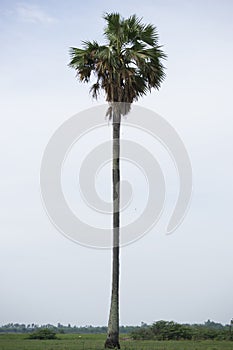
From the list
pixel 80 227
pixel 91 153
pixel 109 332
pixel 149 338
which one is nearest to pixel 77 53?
pixel 91 153

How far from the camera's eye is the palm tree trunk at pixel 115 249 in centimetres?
2961

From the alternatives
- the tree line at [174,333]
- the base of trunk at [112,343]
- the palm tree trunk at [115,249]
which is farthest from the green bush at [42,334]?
the base of trunk at [112,343]

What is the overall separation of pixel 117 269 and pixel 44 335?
65.6 feet

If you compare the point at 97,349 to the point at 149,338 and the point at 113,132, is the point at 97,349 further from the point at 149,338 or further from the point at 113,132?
the point at 149,338

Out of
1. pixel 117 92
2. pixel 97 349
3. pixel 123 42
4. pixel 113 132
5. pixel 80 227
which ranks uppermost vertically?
pixel 123 42

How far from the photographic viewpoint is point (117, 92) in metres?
32.5

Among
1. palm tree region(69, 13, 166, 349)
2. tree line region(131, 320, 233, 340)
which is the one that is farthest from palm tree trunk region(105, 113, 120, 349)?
tree line region(131, 320, 233, 340)

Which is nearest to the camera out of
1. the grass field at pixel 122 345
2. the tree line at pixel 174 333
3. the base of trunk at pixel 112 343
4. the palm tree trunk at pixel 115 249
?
the base of trunk at pixel 112 343

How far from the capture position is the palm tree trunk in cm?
2961

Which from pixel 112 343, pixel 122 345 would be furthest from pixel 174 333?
pixel 112 343

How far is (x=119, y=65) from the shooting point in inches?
1266

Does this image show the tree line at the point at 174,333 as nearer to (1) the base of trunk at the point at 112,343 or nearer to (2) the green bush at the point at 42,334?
(2) the green bush at the point at 42,334

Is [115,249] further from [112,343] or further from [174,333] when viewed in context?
[174,333]

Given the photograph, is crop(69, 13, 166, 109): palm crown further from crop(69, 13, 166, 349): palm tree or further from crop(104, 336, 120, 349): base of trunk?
crop(104, 336, 120, 349): base of trunk
